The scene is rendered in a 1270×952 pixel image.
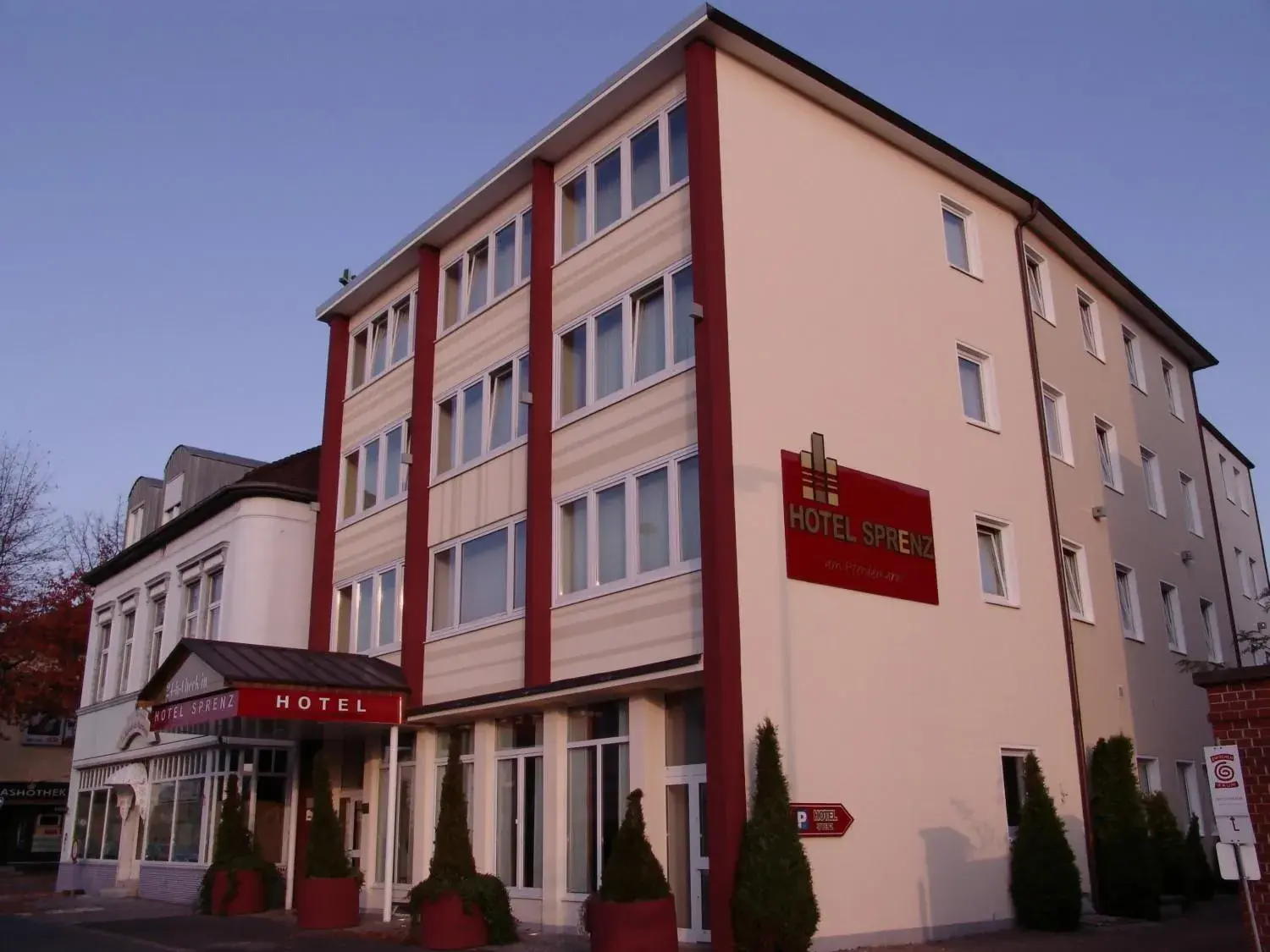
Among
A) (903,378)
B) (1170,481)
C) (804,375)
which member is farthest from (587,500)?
(1170,481)

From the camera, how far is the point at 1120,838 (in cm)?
1786

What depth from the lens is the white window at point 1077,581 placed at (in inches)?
804

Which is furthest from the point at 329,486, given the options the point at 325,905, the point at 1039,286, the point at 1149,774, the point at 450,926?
the point at 1149,774

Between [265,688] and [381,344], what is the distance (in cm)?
953

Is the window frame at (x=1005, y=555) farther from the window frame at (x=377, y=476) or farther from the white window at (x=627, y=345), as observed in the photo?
the window frame at (x=377, y=476)

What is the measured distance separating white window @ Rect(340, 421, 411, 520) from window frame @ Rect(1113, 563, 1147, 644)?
13.3 metres

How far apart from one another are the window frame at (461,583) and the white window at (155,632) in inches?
407

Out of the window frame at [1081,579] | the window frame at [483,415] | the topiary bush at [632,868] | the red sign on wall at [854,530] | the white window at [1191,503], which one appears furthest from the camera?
the white window at [1191,503]

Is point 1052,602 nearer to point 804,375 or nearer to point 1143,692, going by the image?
point 1143,692

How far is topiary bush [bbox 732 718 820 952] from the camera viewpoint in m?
13.0

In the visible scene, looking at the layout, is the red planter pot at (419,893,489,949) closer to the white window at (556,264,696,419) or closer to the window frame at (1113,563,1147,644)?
the white window at (556,264,696,419)

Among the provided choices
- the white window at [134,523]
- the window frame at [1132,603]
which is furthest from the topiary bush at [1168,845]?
the white window at [134,523]

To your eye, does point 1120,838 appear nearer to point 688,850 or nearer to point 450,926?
point 688,850

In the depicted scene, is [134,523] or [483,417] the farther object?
[134,523]
